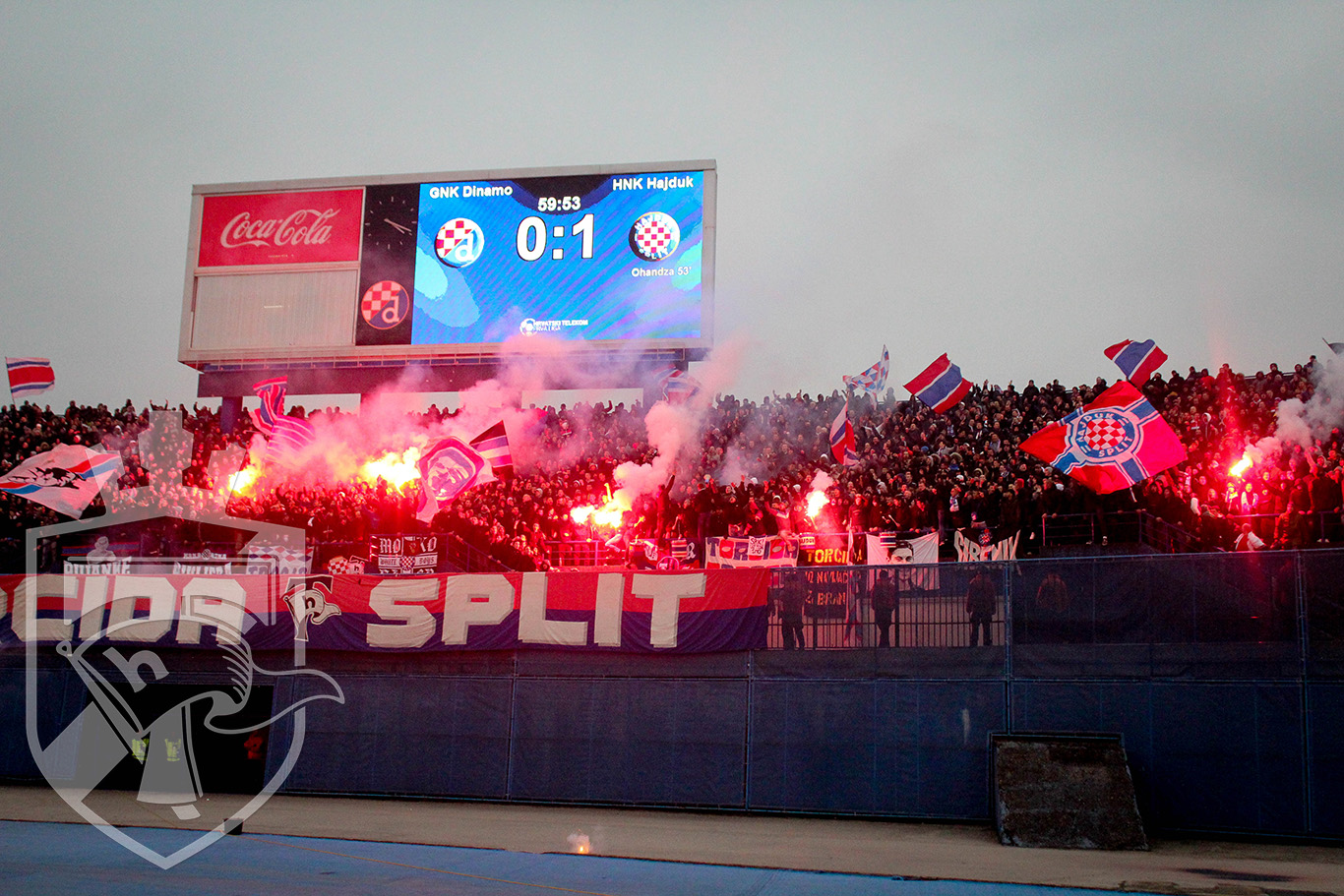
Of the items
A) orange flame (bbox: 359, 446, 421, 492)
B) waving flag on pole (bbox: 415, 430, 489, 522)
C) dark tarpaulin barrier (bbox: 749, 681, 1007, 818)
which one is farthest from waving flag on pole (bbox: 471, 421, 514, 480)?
dark tarpaulin barrier (bbox: 749, 681, 1007, 818)

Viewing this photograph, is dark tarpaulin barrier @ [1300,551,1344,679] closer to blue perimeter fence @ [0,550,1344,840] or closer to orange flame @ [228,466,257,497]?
blue perimeter fence @ [0,550,1344,840]

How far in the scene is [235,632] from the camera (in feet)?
66.1

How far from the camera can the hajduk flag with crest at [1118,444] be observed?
18984 millimetres

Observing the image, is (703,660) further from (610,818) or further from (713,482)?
(713,482)

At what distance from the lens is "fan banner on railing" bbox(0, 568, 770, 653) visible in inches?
717

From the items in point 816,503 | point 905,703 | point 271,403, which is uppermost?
point 271,403

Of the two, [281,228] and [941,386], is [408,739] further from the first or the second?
[281,228]

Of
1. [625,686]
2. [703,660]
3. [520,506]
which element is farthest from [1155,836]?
[520,506]

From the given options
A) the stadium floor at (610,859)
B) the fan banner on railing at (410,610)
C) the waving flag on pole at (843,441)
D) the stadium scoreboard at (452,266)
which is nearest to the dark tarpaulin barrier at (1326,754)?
the stadium floor at (610,859)

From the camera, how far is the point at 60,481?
2736 centimetres

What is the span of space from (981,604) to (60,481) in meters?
22.6

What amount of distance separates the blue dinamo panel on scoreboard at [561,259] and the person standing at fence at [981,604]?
13.4 meters

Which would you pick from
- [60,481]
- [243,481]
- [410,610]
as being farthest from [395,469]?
[410,610]

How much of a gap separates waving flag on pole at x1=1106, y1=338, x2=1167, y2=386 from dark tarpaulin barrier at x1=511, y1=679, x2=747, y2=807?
11.6 meters
